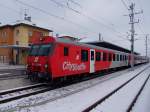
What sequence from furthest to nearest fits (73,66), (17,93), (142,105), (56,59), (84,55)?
(84,55), (73,66), (56,59), (17,93), (142,105)

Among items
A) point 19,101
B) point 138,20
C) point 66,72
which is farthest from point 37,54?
point 138,20

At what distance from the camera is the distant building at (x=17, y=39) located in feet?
144

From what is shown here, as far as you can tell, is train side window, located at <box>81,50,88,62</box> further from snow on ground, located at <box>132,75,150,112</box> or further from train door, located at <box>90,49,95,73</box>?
→ snow on ground, located at <box>132,75,150,112</box>

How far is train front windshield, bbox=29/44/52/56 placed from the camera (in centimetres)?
1340

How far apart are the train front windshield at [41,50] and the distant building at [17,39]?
2806 centimetres

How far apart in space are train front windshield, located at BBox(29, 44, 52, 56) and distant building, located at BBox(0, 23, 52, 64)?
2806 centimetres

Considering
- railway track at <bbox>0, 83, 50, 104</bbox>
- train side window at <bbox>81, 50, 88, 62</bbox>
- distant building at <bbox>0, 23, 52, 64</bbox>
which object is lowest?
railway track at <bbox>0, 83, 50, 104</bbox>

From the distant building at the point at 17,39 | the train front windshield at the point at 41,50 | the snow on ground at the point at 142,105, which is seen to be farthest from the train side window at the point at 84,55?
the distant building at the point at 17,39

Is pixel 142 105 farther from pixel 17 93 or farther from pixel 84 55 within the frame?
pixel 84 55

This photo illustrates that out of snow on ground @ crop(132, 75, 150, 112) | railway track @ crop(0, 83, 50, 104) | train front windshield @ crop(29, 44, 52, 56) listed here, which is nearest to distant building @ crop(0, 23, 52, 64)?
train front windshield @ crop(29, 44, 52, 56)

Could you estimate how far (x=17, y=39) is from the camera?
149ft

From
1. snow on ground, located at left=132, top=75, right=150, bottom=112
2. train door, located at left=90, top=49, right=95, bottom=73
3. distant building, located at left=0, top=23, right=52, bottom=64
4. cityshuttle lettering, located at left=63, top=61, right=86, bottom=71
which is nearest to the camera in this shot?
snow on ground, located at left=132, top=75, right=150, bottom=112

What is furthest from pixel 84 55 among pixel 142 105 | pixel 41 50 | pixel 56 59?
pixel 142 105

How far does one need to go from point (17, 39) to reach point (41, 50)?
107 feet
